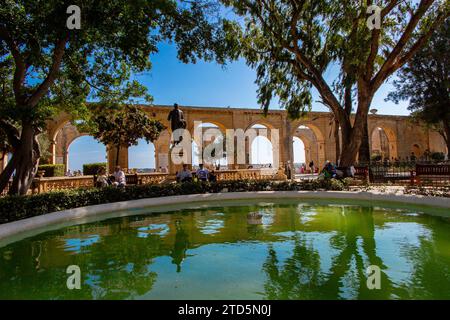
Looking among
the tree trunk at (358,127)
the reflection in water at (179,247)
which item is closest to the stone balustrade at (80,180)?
the tree trunk at (358,127)

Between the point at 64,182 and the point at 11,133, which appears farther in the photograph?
the point at 64,182

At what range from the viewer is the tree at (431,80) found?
16703 millimetres

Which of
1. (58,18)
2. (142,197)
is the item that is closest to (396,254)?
(142,197)

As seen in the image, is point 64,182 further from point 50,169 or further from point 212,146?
point 212,146

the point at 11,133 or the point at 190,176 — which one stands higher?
the point at 11,133

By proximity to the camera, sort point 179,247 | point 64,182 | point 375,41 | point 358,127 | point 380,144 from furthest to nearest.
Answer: point 380,144
point 358,127
point 64,182
point 375,41
point 179,247

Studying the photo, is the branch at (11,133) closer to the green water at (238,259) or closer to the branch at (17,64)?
the branch at (17,64)

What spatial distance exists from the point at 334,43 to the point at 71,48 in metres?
10.3

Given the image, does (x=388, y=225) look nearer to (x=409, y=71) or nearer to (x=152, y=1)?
(x=152, y=1)

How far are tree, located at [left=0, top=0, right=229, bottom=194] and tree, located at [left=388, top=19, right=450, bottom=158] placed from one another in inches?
589

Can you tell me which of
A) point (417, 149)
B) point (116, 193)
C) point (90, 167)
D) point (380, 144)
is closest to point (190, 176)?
point (116, 193)

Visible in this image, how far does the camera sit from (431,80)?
726 inches

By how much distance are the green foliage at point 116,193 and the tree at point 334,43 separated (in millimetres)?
3500

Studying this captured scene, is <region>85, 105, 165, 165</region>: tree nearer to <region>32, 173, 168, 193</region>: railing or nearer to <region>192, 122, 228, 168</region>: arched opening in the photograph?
<region>32, 173, 168, 193</region>: railing
